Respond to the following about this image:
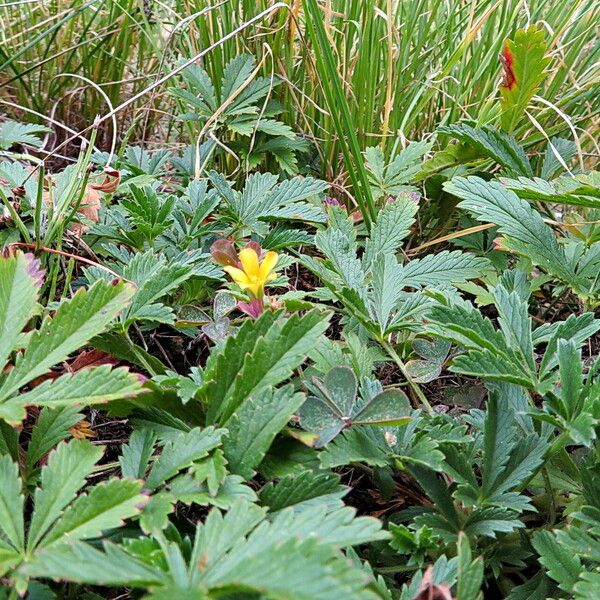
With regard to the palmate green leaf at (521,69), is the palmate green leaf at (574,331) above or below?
below

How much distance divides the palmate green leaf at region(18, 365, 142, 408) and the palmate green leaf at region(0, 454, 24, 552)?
0.07 m

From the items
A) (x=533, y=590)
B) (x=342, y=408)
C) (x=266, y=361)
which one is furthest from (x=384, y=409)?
(x=533, y=590)

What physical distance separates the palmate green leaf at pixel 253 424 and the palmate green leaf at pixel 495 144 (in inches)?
27.6

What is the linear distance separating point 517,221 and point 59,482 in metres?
0.77

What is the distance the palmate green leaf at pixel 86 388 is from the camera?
695 millimetres

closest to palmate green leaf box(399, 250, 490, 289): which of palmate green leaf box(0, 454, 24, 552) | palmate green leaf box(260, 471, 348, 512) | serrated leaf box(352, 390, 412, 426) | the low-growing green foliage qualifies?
the low-growing green foliage

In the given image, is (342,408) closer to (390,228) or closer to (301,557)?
(301,557)

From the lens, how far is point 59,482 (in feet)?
2.17

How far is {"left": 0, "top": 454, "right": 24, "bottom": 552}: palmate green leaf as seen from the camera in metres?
0.60

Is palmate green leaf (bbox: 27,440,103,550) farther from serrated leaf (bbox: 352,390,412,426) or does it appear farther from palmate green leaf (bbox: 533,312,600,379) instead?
palmate green leaf (bbox: 533,312,600,379)

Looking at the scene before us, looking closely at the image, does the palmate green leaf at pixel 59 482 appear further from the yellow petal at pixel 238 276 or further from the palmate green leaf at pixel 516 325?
the palmate green leaf at pixel 516 325

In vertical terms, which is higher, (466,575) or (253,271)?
(253,271)

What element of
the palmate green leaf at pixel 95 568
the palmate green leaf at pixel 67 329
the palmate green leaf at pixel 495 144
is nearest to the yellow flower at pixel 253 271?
the palmate green leaf at pixel 67 329

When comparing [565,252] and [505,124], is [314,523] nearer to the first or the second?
[565,252]
